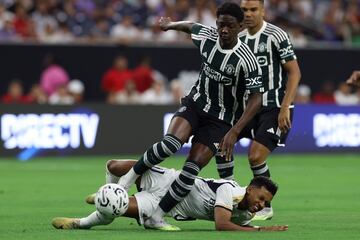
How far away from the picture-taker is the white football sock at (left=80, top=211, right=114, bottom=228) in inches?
423

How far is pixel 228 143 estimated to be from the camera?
437 inches

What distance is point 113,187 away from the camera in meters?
10.6

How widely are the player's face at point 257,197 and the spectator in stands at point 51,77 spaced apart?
14439 millimetres

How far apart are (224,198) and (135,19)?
1658cm

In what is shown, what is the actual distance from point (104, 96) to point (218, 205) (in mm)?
15970

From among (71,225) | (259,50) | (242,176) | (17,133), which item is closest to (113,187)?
(71,225)

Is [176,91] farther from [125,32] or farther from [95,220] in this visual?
[95,220]

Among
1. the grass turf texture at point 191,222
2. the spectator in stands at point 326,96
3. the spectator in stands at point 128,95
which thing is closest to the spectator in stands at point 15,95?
the grass turf texture at point 191,222

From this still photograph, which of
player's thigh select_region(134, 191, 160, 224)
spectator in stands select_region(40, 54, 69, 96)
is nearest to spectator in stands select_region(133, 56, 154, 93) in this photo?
spectator in stands select_region(40, 54, 69, 96)

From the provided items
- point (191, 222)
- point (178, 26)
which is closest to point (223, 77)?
point (178, 26)

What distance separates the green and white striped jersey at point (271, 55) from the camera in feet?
41.4

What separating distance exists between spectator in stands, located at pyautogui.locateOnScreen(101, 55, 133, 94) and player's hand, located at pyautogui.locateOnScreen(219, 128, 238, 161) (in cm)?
1425

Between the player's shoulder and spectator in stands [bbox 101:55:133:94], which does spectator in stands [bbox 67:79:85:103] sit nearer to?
spectator in stands [bbox 101:55:133:94]

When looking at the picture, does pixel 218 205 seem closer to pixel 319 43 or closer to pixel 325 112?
pixel 325 112
